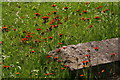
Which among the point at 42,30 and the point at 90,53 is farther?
the point at 42,30

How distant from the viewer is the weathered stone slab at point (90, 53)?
17.9 ft

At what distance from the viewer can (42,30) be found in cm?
762

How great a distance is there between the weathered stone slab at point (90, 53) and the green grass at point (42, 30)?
0.20 metres

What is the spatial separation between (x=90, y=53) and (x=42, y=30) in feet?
7.35

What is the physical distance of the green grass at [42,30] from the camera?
5688mm

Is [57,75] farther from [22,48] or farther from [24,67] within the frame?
[22,48]

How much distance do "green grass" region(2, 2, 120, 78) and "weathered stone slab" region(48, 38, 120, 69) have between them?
198 millimetres

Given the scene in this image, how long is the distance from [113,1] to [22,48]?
4.09 m

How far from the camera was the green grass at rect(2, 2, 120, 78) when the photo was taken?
5688 millimetres

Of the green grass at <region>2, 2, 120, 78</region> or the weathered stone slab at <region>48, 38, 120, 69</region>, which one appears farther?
the green grass at <region>2, 2, 120, 78</region>

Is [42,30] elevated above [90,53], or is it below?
above

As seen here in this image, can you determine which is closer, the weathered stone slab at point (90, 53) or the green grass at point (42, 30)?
the weathered stone slab at point (90, 53)

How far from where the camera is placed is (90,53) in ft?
18.7

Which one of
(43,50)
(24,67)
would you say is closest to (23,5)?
(43,50)
